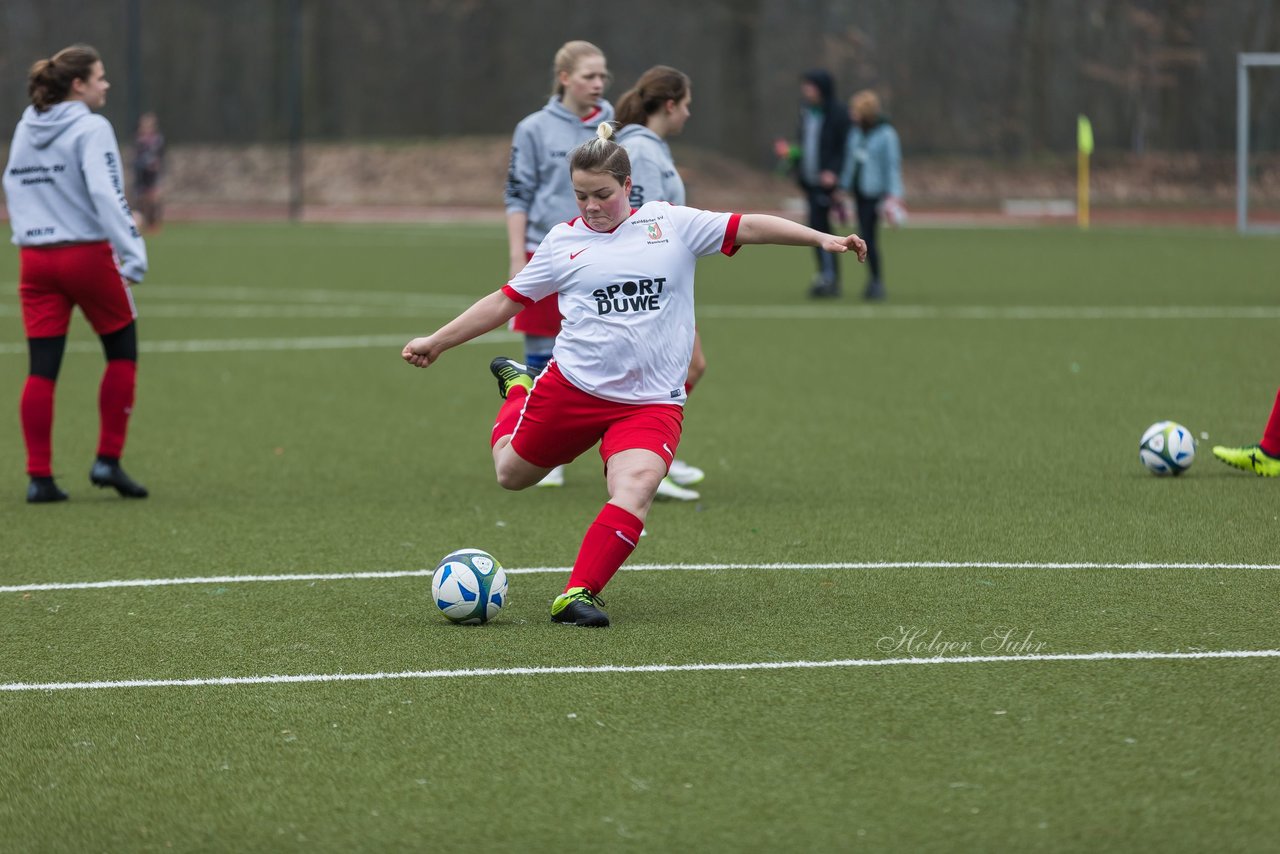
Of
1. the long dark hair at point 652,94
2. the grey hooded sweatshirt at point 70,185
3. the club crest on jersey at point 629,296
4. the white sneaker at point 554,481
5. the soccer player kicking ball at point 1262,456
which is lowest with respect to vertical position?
the white sneaker at point 554,481

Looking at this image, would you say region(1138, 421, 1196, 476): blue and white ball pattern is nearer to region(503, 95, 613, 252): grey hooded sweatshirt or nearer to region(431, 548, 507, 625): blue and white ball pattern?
region(503, 95, 613, 252): grey hooded sweatshirt

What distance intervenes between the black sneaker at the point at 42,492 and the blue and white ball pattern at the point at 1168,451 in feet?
17.7

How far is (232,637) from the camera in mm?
6156

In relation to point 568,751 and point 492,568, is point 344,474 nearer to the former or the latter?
point 492,568

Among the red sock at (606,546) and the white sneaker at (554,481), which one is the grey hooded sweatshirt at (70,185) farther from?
the red sock at (606,546)

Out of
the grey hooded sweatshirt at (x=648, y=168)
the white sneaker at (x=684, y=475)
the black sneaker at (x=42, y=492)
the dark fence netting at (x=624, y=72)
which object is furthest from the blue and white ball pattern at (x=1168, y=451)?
the dark fence netting at (x=624, y=72)

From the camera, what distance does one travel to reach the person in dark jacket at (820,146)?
1916 cm

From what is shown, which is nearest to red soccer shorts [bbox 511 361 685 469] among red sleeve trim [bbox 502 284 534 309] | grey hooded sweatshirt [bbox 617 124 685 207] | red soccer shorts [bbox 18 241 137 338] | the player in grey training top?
red sleeve trim [bbox 502 284 534 309]

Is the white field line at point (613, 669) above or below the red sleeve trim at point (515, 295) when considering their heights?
below

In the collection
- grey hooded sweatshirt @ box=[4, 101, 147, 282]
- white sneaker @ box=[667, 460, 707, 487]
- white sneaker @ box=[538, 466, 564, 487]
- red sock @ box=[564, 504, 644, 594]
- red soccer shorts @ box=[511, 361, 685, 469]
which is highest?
grey hooded sweatshirt @ box=[4, 101, 147, 282]

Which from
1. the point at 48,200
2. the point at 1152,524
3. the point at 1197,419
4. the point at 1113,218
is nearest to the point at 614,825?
the point at 1152,524

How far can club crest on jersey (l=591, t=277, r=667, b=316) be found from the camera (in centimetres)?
641

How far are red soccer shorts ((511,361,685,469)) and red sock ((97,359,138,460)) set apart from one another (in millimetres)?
3028

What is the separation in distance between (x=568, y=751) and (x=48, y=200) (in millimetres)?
4932
